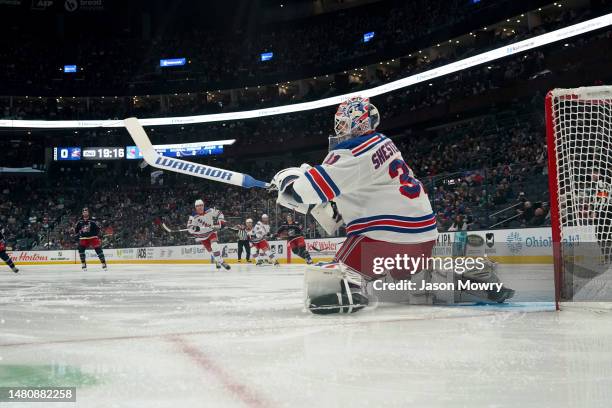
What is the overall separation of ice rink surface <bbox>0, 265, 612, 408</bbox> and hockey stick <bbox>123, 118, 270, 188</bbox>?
94 centimetres

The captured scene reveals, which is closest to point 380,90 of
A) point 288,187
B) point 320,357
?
point 288,187

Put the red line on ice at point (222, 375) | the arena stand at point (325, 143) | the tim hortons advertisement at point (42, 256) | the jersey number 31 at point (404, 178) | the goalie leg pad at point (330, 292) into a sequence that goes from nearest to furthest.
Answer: the red line on ice at point (222, 375)
the goalie leg pad at point (330, 292)
the jersey number 31 at point (404, 178)
the arena stand at point (325, 143)
the tim hortons advertisement at point (42, 256)

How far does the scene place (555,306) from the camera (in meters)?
3.48

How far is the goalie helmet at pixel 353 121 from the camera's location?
3.93 m

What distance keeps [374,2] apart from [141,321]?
31.9 m

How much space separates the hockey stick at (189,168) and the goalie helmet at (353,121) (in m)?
0.63

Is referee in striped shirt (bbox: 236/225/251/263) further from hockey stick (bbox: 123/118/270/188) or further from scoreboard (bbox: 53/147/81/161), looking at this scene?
scoreboard (bbox: 53/147/81/161)

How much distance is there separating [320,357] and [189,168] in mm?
2369

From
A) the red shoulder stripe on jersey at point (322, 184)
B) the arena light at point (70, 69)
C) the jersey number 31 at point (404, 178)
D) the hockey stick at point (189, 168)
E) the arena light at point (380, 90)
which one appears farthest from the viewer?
the arena light at point (70, 69)

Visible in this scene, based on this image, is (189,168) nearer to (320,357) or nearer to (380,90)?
(320,357)

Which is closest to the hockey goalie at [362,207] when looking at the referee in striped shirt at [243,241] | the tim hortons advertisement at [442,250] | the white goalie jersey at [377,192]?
the white goalie jersey at [377,192]

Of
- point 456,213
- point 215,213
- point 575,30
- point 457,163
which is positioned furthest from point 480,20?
point 215,213

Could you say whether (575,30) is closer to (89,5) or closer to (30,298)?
(30,298)

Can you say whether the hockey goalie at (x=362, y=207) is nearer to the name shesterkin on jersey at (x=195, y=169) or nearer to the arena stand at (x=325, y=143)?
the name shesterkin on jersey at (x=195, y=169)
